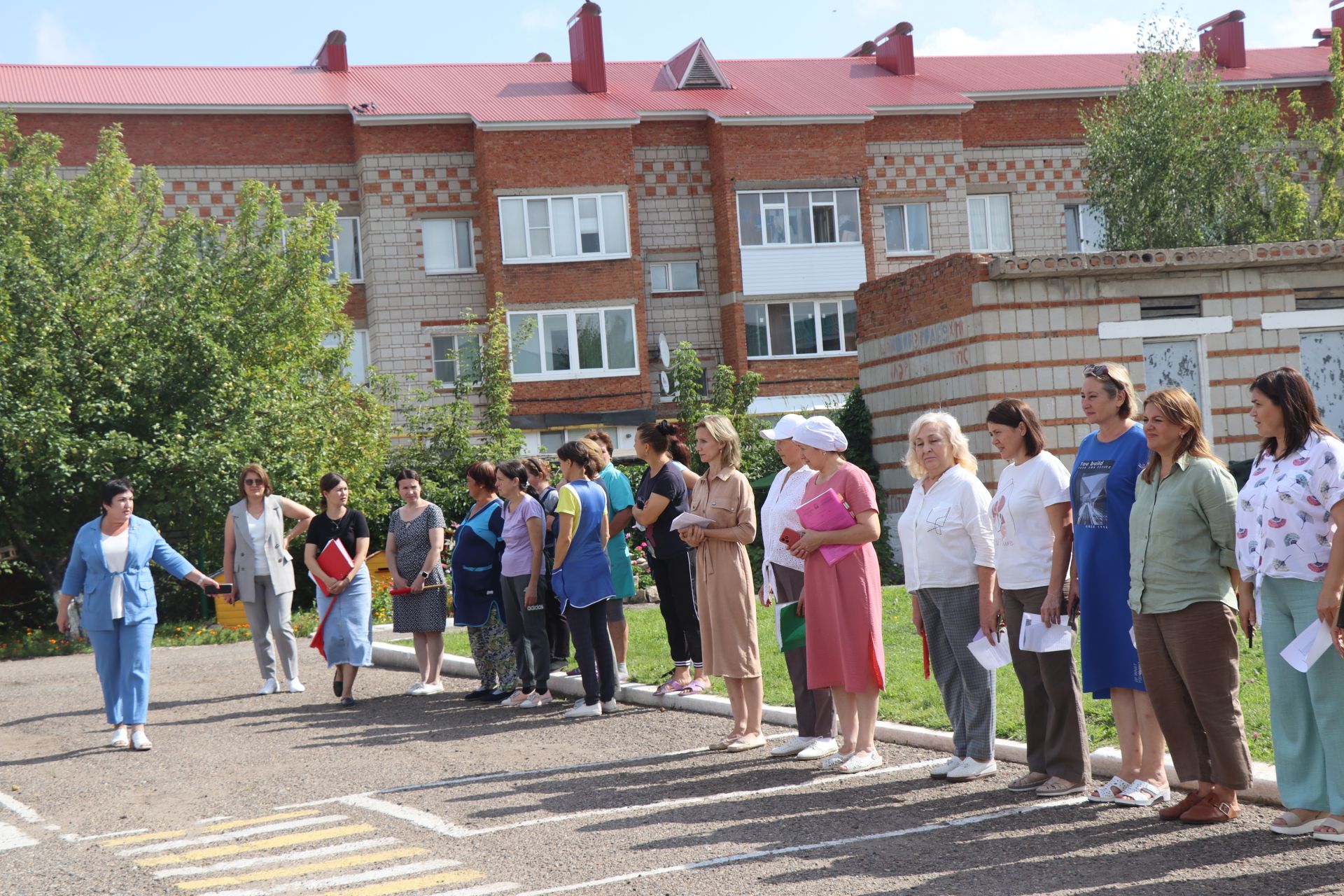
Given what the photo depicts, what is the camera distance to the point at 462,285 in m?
37.1

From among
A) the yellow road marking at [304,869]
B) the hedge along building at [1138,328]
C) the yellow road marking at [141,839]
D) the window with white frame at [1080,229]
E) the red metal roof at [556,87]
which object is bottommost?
the yellow road marking at [141,839]

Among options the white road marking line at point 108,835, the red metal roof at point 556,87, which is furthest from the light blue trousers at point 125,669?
the red metal roof at point 556,87

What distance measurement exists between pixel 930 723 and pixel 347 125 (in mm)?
31300

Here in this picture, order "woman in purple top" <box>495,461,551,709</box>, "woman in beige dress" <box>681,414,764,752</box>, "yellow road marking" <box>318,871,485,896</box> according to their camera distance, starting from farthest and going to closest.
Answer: "woman in purple top" <box>495,461,551,709</box>
"woman in beige dress" <box>681,414,764,752</box>
"yellow road marking" <box>318,871,485,896</box>

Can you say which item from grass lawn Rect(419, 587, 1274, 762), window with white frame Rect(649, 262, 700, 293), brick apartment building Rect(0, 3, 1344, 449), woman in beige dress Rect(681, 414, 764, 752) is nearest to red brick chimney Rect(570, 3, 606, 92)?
brick apartment building Rect(0, 3, 1344, 449)

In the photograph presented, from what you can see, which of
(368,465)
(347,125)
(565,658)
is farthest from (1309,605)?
(347,125)

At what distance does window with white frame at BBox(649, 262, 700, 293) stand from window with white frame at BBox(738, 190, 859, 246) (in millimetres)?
1721

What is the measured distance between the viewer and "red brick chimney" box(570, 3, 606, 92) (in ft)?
128

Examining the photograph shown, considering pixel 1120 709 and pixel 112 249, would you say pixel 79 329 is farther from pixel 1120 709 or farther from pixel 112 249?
pixel 1120 709

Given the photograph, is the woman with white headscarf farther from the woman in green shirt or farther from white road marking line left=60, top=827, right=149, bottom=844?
white road marking line left=60, top=827, right=149, bottom=844

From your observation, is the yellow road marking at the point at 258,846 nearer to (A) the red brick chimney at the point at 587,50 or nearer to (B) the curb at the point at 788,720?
(B) the curb at the point at 788,720

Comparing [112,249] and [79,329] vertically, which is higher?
[112,249]

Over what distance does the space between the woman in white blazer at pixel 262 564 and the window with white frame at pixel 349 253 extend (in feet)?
81.1

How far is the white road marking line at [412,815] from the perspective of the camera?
7.19 meters
